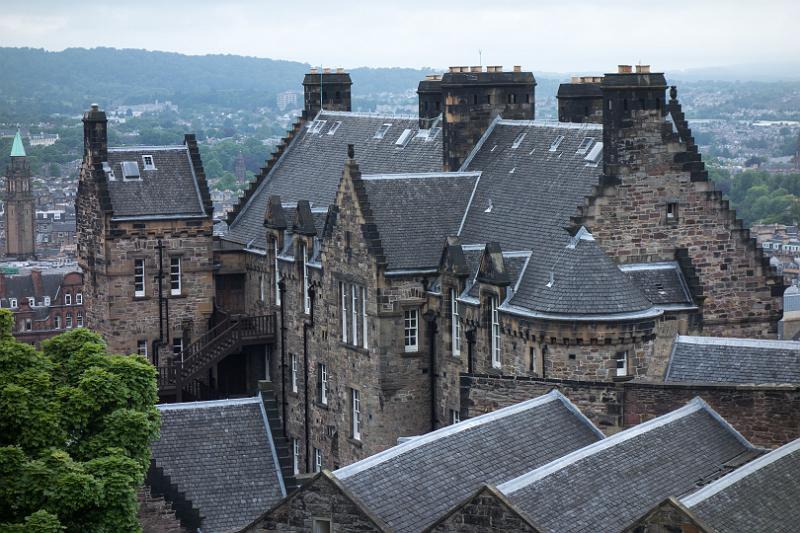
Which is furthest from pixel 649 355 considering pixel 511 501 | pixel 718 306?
pixel 511 501

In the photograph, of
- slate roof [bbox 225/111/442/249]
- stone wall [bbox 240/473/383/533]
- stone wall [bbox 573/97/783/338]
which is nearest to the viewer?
stone wall [bbox 240/473/383/533]

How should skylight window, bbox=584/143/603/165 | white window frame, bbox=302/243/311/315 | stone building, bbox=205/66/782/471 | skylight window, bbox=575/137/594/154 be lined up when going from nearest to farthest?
stone building, bbox=205/66/782/471
skylight window, bbox=584/143/603/165
skylight window, bbox=575/137/594/154
white window frame, bbox=302/243/311/315

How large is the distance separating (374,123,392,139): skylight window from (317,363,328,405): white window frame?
463 inches

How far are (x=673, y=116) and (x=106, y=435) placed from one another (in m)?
26.6

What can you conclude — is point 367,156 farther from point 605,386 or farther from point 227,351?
point 605,386

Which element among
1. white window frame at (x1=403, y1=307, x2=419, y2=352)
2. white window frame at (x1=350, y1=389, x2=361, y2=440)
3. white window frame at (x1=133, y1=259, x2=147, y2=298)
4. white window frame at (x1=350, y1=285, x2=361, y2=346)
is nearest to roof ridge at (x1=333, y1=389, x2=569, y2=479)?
white window frame at (x1=403, y1=307, x2=419, y2=352)

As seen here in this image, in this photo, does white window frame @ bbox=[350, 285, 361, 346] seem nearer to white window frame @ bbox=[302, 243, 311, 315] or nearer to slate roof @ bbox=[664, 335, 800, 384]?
white window frame @ bbox=[302, 243, 311, 315]

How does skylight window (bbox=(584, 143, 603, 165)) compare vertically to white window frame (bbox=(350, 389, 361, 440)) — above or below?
above

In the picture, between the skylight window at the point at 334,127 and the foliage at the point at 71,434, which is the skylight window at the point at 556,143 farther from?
the foliage at the point at 71,434

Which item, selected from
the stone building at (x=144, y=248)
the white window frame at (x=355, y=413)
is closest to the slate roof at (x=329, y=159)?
the stone building at (x=144, y=248)

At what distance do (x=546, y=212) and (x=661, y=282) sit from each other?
505cm

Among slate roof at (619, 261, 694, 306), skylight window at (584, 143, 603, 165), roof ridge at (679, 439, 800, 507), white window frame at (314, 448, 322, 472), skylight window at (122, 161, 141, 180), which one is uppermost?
skylight window at (584, 143, 603, 165)

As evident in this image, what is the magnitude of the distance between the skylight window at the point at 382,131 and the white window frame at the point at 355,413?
577 inches

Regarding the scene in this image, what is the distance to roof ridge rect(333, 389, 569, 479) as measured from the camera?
40.5m
